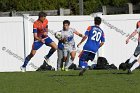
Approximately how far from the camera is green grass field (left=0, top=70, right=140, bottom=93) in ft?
41.5

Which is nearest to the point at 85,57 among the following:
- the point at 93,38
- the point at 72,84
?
the point at 93,38

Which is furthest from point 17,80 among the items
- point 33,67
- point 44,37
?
point 33,67

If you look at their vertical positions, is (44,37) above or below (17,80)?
above

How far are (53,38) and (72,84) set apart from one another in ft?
33.7

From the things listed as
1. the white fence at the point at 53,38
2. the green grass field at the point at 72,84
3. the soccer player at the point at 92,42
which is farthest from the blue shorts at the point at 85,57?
the white fence at the point at 53,38

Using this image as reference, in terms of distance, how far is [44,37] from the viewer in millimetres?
19469

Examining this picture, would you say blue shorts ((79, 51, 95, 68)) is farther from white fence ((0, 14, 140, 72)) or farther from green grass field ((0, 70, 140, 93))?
white fence ((0, 14, 140, 72))

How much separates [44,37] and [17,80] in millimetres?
A: 4436

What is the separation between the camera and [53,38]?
24.0m

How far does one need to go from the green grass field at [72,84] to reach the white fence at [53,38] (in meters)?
7.60

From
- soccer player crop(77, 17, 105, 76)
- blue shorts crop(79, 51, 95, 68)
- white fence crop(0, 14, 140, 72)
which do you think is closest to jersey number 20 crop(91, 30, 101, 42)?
soccer player crop(77, 17, 105, 76)

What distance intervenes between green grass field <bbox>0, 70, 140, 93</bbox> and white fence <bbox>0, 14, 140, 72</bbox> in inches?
299

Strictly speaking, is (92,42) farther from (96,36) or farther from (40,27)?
(40,27)

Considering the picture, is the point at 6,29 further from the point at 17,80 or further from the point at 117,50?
the point at 17,80
